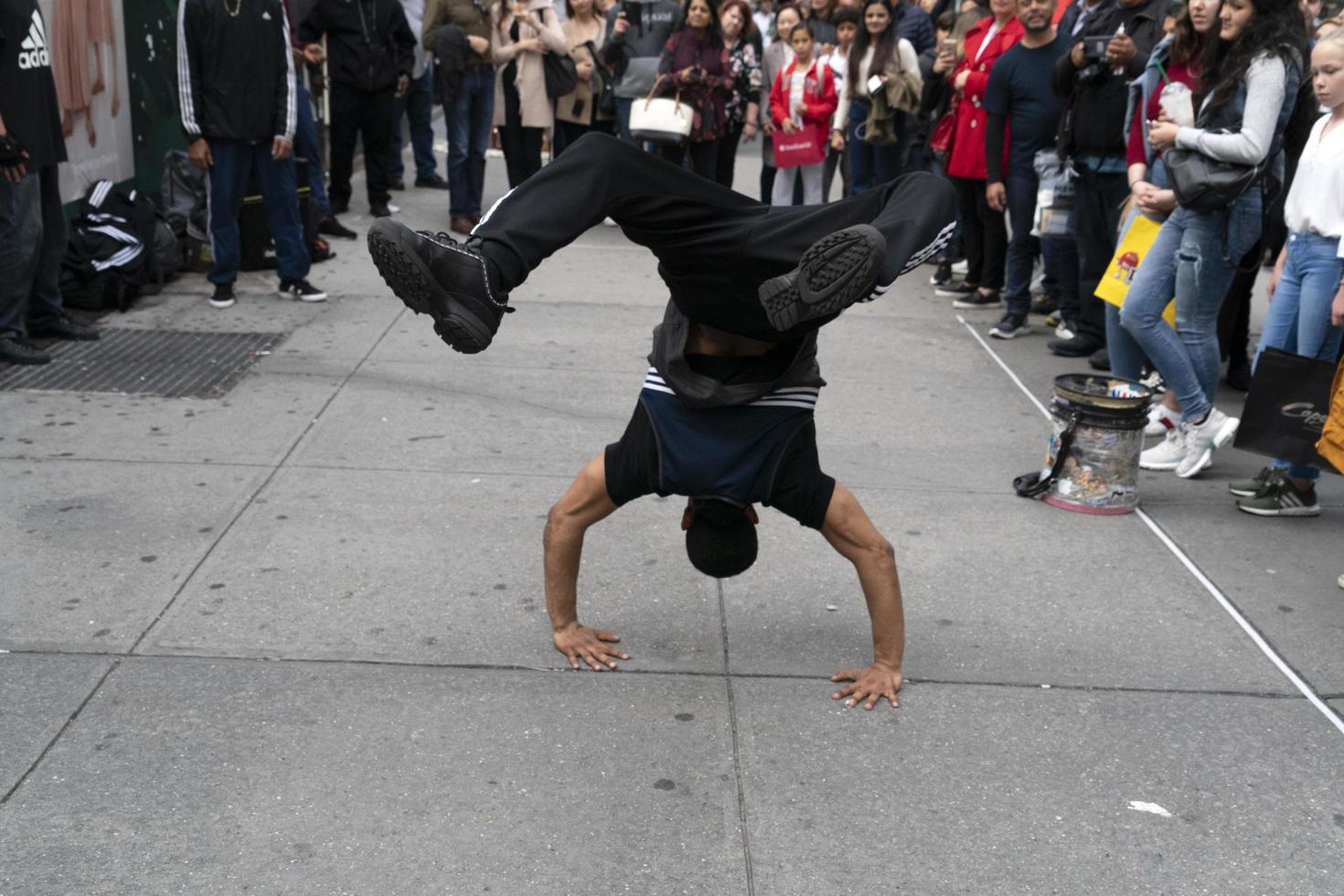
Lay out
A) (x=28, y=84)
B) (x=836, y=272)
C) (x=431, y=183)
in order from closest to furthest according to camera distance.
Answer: (x=836, y=272)
(x=28, y=84)
(x=431, y=183)

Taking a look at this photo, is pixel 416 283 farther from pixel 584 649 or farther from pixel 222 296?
pixel 222 296

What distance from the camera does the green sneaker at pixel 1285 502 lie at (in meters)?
5.57

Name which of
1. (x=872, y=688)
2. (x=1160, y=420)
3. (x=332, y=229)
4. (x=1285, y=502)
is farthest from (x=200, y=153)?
(x=1285, y=502)

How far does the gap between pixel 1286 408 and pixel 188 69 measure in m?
5.80

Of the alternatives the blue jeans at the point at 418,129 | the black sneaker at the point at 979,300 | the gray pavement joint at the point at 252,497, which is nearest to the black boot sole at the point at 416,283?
the gray pavement joint at the point at 252,497

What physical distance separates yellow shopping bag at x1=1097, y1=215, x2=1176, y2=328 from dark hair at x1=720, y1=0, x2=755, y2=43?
516 cm

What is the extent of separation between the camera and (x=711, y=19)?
1046 cm

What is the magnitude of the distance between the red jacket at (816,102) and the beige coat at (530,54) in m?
1.75

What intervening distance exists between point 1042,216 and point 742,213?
4.74 m

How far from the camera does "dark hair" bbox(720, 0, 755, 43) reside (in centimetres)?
1068

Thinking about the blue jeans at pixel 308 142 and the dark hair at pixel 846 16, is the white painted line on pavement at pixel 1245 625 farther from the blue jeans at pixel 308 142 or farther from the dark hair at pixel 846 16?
the blue jeans at pixel 308 142

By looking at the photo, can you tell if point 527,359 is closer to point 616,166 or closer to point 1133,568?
point 1133,568

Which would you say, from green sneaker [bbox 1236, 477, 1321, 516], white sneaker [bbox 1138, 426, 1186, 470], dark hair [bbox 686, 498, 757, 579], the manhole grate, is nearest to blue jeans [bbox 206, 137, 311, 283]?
the manhole grate

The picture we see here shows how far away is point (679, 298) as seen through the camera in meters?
3.67
